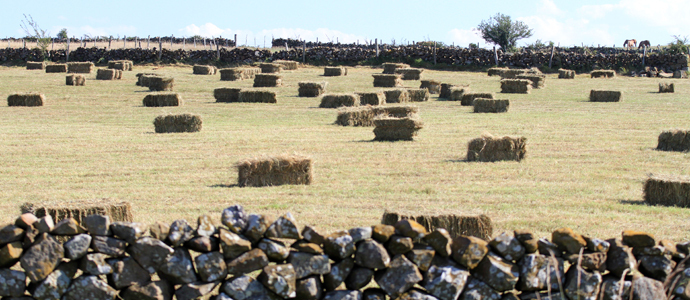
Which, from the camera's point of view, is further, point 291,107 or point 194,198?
point 291,107

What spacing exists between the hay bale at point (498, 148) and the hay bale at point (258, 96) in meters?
17.1

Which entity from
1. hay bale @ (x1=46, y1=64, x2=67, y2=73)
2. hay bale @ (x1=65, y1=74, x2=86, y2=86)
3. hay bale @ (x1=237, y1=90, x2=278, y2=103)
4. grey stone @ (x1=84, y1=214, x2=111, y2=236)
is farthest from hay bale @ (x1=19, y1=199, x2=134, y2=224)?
hay bale @ (x1=46, y1=64, x2=67, y2=73)

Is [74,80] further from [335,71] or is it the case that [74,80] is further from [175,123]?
[175,123]

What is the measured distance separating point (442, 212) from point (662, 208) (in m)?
4.23

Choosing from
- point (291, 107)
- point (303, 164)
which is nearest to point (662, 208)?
point (303, 164)

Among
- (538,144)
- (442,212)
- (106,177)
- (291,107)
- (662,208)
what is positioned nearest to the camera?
(442,212)

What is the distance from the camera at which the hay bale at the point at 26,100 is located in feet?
95.0

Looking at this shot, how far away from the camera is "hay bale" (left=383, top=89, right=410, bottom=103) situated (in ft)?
96.9

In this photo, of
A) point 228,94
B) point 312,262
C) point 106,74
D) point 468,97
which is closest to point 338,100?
point 468,97

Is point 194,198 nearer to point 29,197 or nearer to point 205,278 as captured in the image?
point 29,197

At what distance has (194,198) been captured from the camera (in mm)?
11156

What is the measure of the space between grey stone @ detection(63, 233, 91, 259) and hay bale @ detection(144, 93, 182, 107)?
24.6m

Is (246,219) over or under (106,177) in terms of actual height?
over

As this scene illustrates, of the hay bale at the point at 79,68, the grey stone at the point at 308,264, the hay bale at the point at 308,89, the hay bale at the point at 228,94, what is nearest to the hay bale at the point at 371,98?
the hay bale at the point at 308,89
